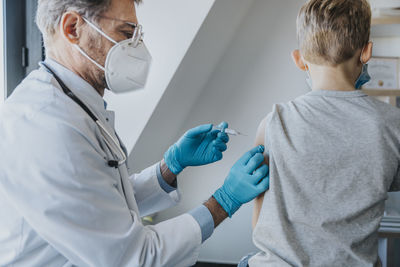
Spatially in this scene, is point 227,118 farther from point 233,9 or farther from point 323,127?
point 323,127

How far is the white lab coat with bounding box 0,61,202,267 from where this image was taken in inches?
31.2

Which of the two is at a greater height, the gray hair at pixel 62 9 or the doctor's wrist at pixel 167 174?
the gray hair at pixel 62 9

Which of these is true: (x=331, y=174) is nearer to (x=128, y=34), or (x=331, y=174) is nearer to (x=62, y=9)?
(x=128, y=34)

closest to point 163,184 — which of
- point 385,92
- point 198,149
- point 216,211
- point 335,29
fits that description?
point 198,149

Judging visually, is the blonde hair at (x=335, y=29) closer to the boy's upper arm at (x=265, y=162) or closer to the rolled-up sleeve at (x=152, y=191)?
the boy's upper arm at (x=265, y=162)

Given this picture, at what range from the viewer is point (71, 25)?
99 centimetres

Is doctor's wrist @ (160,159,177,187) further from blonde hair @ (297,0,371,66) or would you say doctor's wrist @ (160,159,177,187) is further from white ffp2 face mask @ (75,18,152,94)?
blonde hair @ (297,0,371,66)

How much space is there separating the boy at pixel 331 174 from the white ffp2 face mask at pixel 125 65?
48cm

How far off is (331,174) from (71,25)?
31.9 inches

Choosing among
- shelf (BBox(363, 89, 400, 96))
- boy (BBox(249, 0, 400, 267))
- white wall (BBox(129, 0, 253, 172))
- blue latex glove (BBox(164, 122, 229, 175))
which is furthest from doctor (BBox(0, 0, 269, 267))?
shelf (BBox(363, 89, 400, 96))

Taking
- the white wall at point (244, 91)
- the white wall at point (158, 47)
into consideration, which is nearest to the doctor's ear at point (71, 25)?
the white wall at point (158, 47)

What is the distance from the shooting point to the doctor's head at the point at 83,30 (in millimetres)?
981

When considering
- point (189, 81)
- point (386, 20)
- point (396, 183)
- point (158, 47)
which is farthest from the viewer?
point (189, 81)

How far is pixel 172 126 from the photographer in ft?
7.66
